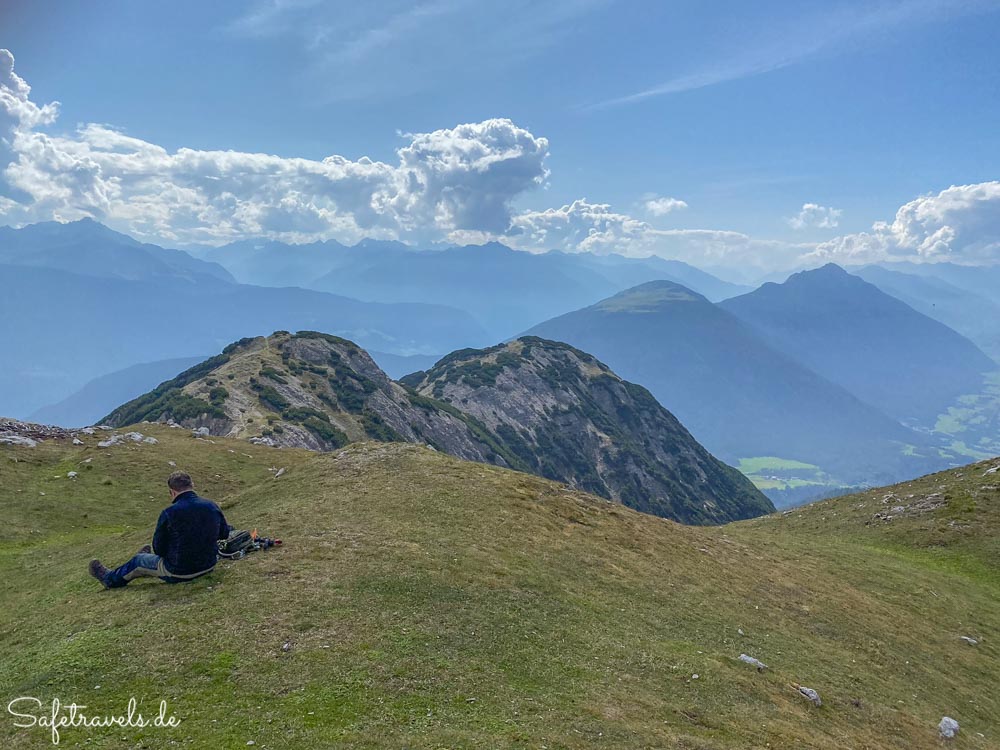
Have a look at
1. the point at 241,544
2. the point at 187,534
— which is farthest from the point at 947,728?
the point at 187,534

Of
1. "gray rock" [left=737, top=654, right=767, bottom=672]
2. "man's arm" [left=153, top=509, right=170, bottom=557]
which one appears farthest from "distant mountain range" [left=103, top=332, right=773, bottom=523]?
"gray rock" [left=737, top=654, right=767, bottom=672]

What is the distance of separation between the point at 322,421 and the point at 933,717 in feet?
276

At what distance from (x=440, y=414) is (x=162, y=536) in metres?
120

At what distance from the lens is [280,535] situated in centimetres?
2175

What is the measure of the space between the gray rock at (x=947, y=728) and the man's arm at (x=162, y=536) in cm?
2439

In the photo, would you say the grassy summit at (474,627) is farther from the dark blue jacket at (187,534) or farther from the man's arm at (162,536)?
the man's arm at (162,536)

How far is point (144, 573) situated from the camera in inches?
685

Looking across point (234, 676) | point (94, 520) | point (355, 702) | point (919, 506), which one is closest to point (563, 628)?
point (355, 702)

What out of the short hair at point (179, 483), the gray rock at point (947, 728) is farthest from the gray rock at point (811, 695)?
the short hair at point (179, 483)

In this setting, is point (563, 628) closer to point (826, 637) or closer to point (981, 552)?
point (826, 637)

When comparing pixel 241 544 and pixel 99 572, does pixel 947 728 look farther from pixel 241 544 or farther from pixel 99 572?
pixel 99 572

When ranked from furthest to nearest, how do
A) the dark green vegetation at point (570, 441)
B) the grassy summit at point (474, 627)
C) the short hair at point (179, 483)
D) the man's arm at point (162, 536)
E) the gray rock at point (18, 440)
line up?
the dark green vegetation at point (570, 441), the gray rock at point (18, 440), the short hair at point (179, 483), the man's arm at point (162, 536), the grassy summit at point (474, 627)

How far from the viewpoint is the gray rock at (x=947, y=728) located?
17.0m

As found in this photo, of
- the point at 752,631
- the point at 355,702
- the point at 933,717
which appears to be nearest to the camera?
the point at 355,702
